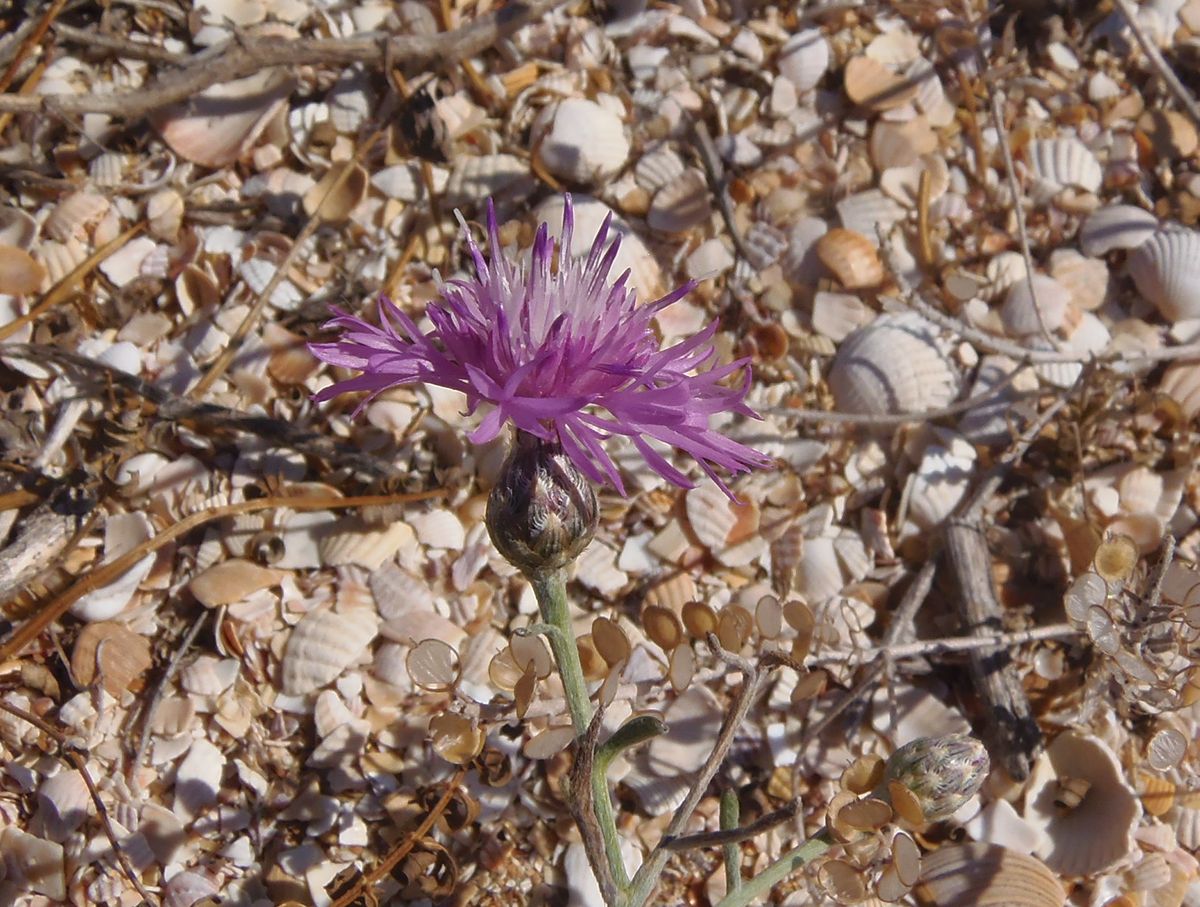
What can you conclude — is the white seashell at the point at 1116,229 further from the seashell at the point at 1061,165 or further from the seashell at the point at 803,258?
the seashell at the point at 803,258

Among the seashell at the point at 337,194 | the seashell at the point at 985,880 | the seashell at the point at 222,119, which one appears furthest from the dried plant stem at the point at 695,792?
the seashell at the point at 222,119

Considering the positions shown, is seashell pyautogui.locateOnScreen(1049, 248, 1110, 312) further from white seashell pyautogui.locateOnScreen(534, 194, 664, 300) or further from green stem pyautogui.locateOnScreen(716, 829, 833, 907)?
green stem pyautogui.locateOnScreen(716, 829, 833, 907)

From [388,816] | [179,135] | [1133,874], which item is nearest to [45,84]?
[179,135]

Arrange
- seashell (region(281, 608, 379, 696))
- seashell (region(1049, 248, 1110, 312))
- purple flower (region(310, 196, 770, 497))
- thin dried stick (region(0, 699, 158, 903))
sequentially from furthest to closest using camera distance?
seashell (region(1049, 248, 1110, 312)), seashell (region(281, 608, 379, 696)), thin dried stick (region(0, 699, 158, 903)), purple flower (region(310, 196, 770, 497))

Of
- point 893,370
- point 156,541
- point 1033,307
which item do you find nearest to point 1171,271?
point 1033,307

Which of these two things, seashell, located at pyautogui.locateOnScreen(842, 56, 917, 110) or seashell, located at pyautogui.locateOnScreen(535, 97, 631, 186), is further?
seashell, located at pyautogui.locateOnScreen(842, 56, 917, 110)

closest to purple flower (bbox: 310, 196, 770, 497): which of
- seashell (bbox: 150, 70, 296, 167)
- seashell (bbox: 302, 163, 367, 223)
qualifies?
seashell (bbox: 302, 163, 367, 223)

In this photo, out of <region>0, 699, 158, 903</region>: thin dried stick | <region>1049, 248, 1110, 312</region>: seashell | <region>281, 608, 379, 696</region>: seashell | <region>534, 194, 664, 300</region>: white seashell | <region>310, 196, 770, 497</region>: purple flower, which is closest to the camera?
<region>310, 196, 770, 497</region>: purple flower
